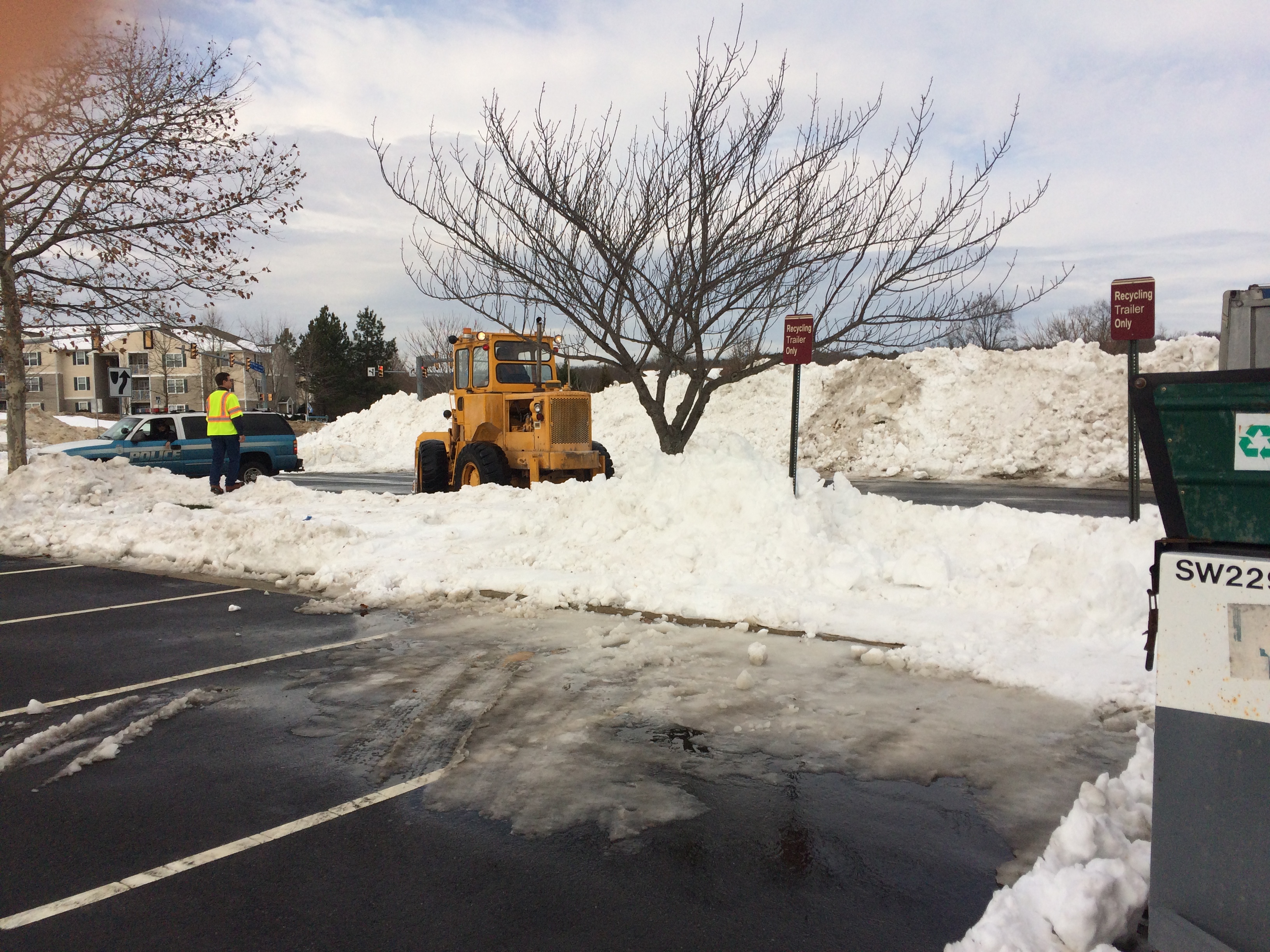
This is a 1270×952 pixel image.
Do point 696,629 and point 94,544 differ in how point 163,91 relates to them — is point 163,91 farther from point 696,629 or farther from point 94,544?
point 696,629

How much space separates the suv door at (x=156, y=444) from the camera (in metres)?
20.9

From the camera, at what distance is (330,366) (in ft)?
236

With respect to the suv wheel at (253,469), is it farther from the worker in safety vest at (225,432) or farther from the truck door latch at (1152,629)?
the truck door latch at (1152,629)

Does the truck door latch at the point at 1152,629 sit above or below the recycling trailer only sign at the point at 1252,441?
below

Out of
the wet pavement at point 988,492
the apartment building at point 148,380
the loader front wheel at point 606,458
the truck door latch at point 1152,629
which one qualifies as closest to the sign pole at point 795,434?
the wet pavement at point 988,492

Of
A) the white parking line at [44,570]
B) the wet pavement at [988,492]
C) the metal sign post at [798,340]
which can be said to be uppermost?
the metal sign post at [798,340]

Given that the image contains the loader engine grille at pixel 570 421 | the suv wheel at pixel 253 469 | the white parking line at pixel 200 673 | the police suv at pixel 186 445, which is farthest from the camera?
the suv wheel at pixel 253 469

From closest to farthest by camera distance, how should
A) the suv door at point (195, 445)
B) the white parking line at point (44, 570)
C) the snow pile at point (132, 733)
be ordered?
the snow pile at point (132, 733), the white parking line at point (44, 570), the suv door at point (195, 445)

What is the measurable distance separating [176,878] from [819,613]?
17.1 feet

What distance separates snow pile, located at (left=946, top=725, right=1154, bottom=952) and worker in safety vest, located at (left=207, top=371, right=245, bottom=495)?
48.3 feet

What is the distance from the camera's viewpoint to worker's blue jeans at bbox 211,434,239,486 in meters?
15.9

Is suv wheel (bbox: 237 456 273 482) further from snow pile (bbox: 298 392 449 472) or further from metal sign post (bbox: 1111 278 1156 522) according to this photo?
metal sign post (bbox: 1111 278 1156 522)

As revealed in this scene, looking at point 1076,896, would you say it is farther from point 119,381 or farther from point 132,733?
point 119,381

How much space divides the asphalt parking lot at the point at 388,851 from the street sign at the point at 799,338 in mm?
5806
